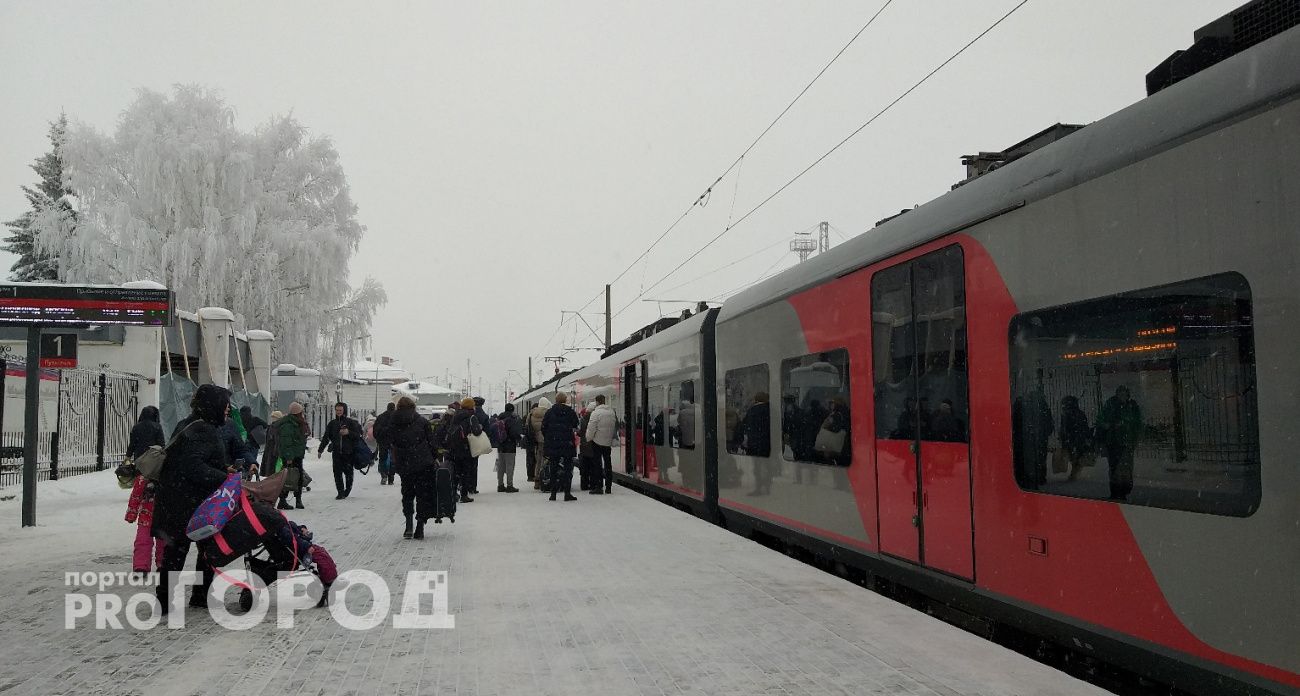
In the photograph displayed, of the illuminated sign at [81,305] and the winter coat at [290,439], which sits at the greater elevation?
the illuminated sign at [81,305]

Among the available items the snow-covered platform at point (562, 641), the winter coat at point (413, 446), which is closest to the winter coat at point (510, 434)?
the winter coat at point (413, 446)

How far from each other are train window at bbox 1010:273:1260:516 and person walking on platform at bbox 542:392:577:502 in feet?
33.6

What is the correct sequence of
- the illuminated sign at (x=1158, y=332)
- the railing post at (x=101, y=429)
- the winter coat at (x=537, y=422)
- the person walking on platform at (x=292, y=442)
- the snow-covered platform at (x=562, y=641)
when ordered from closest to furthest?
the illuminated sign at (x=1158, y=332) < the snow-covered platform at (x=562, y=641) < the person walking on platform at (x=292, y=442) < the winter coat at (x=537, y=422) < the railing post at (x=101, y=429)

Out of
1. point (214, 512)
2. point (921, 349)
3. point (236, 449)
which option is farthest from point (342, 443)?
point (921, 349)

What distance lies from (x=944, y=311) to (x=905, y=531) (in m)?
1.61

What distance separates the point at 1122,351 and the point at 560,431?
11.1 meters

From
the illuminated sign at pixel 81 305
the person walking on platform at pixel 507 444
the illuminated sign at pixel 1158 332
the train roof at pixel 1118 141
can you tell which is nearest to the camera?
the train roof at pixel 1118 141

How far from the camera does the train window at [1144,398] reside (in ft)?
13.5

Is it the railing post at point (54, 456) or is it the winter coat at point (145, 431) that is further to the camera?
the railing post at point (54, 456)

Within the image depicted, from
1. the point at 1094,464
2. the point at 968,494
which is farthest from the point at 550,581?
the point at 1094,464

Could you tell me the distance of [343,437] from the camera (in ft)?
52.2

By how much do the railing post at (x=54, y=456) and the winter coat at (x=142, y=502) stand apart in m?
10.5

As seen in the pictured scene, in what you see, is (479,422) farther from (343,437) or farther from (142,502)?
(142,502)

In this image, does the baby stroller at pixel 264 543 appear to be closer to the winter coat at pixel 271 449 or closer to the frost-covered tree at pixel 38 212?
the winter coat at pixel 271 449
